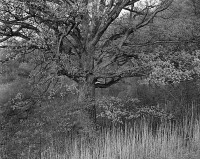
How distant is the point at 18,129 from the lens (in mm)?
8570

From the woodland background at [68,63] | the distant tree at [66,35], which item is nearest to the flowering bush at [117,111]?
the woodland background at [68,63]

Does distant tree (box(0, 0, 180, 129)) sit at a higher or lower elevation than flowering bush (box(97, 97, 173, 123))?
higher

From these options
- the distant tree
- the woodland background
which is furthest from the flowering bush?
the distant tree

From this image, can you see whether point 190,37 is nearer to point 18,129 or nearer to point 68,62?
point 68,62

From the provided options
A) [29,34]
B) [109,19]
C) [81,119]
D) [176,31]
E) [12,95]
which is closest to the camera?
[29,34]

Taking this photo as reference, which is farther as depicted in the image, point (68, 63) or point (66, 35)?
point (68, 63)

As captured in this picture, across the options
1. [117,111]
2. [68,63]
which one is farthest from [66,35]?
[117,111]

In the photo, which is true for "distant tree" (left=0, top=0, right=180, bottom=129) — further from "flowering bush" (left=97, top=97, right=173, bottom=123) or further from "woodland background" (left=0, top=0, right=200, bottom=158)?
"flowering bush" (left=97, top=97, right=173, bottom=123)

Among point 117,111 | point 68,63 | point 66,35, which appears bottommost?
point 117,111

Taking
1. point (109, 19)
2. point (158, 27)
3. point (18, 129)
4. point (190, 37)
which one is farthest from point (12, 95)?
point (190, 37)

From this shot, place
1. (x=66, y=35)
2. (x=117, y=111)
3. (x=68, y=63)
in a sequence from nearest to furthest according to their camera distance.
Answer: (x=66, y=35) → (x=68, y=63) → (x=117, y=111)

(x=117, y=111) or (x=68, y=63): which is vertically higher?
(x=68, y=63)

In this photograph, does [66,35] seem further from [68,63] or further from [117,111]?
[117,111]

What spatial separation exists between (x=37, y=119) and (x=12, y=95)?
193 inches
